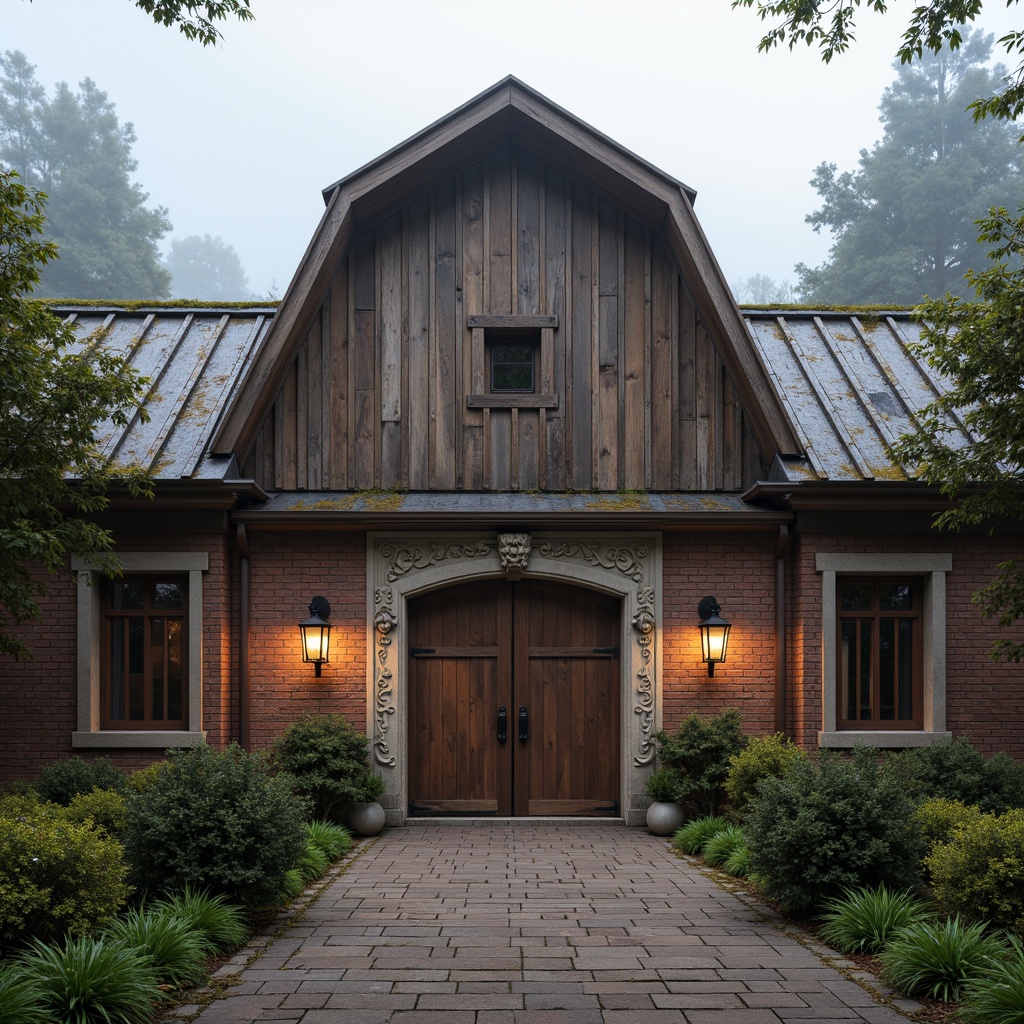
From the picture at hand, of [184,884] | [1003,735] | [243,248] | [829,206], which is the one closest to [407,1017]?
[184,884]

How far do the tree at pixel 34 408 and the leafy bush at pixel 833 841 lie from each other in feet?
20.2

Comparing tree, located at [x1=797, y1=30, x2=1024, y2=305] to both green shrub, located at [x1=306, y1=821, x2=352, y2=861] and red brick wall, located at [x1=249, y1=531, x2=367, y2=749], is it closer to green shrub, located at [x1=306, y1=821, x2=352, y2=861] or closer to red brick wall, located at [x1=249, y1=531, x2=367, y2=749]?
red brick wall, located at [x1=249, y1=531, x2=367, y2=749]

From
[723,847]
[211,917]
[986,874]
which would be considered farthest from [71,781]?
[986,874]

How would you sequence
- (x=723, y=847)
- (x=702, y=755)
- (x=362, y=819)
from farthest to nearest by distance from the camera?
(x=702, y=755)
(x=362, y=819)
(x=723, y=847)

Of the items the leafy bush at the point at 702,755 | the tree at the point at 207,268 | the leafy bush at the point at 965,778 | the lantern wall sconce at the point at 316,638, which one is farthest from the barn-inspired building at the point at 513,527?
the tree at the point at 207,268

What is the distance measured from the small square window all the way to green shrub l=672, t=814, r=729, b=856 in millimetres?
5346

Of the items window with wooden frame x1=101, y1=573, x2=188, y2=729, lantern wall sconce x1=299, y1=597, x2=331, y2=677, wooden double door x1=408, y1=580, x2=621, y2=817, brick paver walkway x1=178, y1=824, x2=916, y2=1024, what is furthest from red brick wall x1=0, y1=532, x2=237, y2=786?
brick paver walkway x1=178, y1=824, x2=916, y2=1024

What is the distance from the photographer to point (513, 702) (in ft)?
41.5

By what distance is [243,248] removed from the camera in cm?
12531

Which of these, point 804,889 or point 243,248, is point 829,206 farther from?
point 243,248

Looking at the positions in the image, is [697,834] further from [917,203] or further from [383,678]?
[917,203]

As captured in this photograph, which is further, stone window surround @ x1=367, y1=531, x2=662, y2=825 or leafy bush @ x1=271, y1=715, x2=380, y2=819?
stone window surround @ x1=367, y1=531, x2=662, y2=825

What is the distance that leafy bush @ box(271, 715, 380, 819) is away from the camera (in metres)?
11.3

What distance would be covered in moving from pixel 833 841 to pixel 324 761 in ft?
18.9
